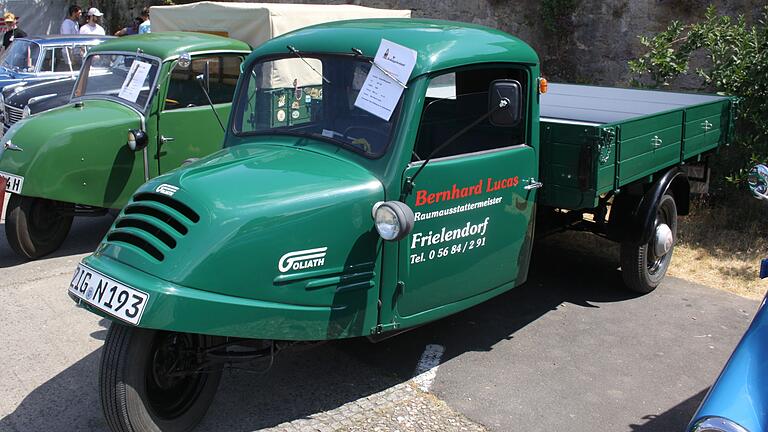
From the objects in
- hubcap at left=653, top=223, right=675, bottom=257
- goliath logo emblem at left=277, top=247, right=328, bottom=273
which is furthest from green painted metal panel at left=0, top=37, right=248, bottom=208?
hubcap at left=653, top=223, right=675, bottom=257

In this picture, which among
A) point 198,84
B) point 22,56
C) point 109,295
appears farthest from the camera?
point 22,56

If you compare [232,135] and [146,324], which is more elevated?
[232,135]

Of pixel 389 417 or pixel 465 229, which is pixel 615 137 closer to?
pixel 465 229

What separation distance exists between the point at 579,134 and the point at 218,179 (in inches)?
91.4

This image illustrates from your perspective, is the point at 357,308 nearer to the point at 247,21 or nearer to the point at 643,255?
the point at 643,255

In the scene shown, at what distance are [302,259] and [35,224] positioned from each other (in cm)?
384

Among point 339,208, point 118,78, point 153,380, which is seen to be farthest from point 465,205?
point 118,78

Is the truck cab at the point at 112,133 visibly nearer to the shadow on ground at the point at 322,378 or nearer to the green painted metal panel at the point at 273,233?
the shadow on ground at the point at 322,378

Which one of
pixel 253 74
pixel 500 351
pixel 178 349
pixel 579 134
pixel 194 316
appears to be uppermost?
pixel 253 74

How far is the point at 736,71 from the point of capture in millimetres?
7273

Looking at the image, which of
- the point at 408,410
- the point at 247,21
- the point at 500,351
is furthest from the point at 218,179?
the point at 247,21

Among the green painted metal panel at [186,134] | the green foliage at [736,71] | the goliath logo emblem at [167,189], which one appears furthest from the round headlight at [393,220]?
the green foliage at [736,71]

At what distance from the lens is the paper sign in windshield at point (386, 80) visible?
3.83m

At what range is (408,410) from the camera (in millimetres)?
3967
